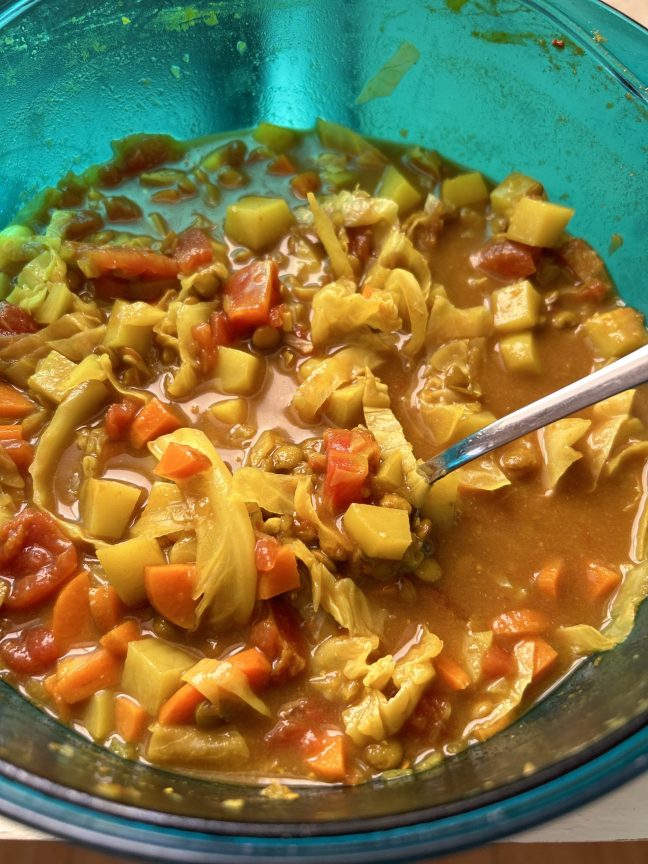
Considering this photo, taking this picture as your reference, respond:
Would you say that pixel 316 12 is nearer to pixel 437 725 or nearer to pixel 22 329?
pixel 22 329

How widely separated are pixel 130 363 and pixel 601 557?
1.77 metres

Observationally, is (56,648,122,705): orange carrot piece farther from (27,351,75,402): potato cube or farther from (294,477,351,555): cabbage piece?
(27,351,75,402): potato cube

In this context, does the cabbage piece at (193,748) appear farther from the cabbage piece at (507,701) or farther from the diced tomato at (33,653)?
the cabbage piece at (507,701)

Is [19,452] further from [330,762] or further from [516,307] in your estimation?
[516,307]

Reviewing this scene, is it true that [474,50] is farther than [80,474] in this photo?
Yes

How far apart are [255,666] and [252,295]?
55.0 inches

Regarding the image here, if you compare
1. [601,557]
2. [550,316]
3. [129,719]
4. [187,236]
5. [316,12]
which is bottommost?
[129,719]

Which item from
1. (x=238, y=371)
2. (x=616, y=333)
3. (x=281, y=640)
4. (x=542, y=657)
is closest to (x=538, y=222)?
(x=616, y=333)

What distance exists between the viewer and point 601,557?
288cm

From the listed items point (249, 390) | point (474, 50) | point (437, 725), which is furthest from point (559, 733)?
point (474, 50)

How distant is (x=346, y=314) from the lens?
10.4 ft

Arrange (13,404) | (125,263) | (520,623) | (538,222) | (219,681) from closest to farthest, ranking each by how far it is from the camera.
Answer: (219,681), (520,623), (13,404), (125,263), (538,222)

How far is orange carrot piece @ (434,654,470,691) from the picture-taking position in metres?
2.61

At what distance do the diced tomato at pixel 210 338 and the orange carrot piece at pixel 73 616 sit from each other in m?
0.91
